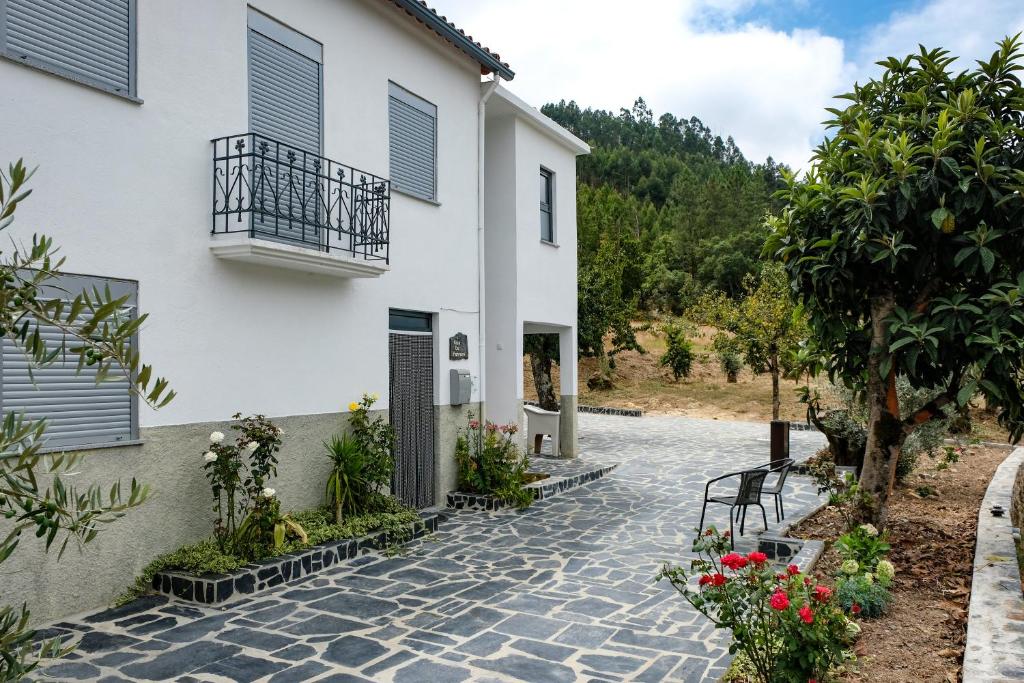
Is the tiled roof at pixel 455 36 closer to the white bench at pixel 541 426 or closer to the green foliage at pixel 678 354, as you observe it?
the white bench at pixel 541 426

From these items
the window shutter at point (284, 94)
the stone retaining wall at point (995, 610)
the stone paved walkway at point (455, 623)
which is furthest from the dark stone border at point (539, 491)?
the stone retaining wall at point (995, 610)

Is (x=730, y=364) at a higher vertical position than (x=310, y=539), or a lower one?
higher

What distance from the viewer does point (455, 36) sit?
34.5 ft

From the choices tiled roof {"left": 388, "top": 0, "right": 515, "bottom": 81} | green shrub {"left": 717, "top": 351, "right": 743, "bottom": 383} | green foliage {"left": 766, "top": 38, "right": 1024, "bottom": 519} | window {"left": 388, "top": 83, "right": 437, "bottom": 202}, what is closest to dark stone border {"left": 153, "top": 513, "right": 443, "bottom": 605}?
window {"left": 388, "top": 83, "right": 437, "bottom": 202}

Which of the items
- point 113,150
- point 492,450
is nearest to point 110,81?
point 113,150

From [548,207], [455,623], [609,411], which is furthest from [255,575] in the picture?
[609,411]

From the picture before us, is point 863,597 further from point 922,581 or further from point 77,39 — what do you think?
point 77,39

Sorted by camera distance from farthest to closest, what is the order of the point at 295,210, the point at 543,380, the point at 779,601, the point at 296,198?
1. the point at 543,380
2. the point at 295,210
3. the point at 296,198
4. the point at 779,601

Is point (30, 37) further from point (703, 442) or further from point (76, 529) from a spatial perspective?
point (703, 442)

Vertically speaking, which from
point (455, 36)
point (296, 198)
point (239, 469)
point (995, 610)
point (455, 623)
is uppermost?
point (455, 36)

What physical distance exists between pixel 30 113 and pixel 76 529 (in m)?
4.95

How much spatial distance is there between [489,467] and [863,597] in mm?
6156

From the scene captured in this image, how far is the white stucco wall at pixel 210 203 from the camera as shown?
616cm

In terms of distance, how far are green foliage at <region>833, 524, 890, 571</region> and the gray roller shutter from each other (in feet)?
19.6
